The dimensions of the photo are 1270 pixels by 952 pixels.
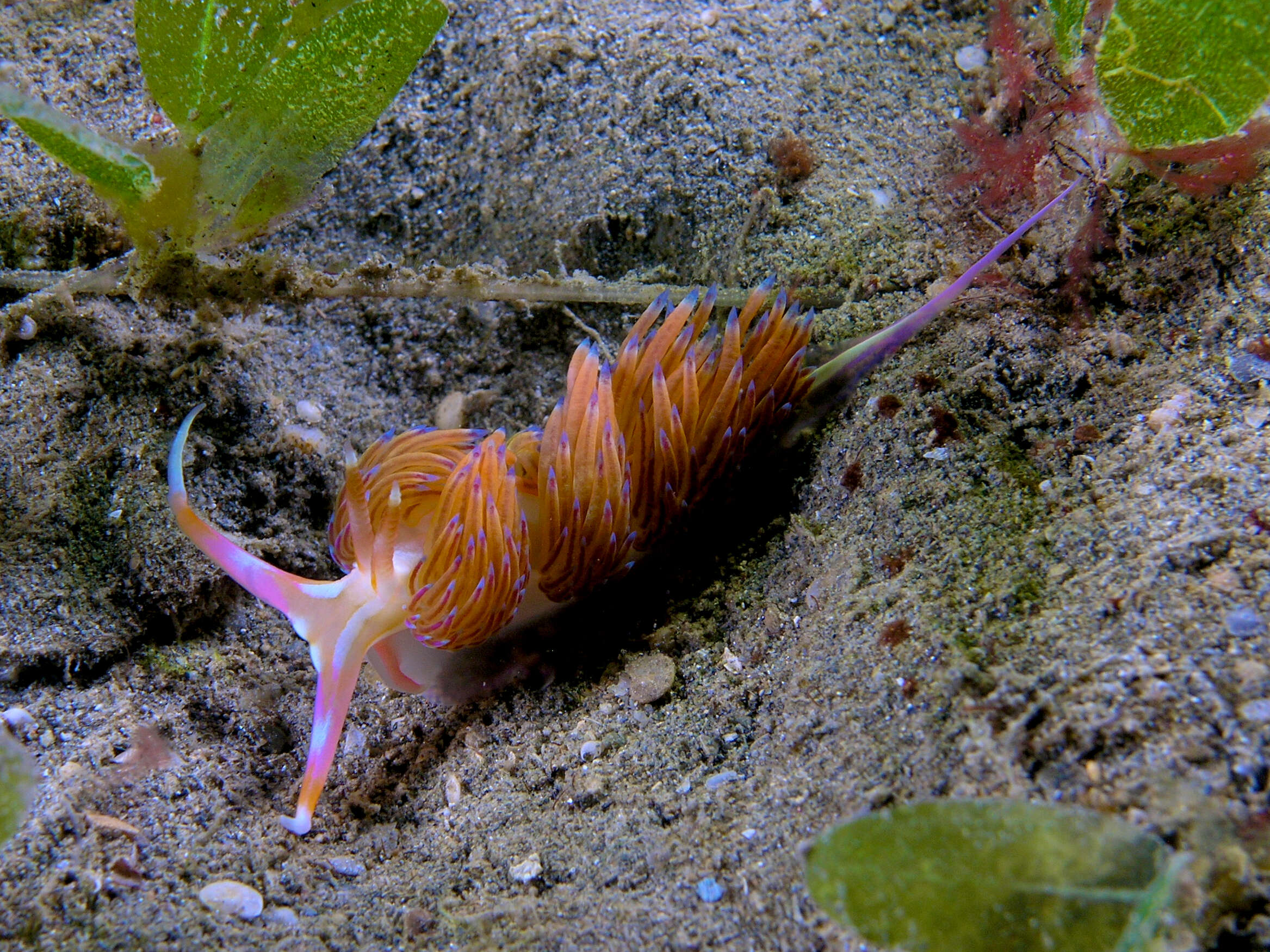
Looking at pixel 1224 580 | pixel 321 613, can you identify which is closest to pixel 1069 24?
pixel 1224 580

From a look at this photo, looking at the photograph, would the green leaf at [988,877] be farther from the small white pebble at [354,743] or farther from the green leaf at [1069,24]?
the green leaf at [1069,24]

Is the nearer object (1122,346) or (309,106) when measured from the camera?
(1122,346)

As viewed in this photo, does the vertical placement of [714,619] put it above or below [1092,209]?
below

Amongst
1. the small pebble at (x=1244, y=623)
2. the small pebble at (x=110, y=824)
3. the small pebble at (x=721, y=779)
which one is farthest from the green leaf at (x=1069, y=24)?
the small pebble at (x=110, y=824)

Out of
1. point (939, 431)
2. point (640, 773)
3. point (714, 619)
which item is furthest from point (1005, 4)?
point (640, 773)

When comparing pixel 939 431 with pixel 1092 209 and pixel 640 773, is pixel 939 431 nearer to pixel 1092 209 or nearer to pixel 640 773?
pixel 1092 209

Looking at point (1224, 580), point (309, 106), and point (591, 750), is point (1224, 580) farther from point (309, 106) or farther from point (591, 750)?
point (309, 106)
